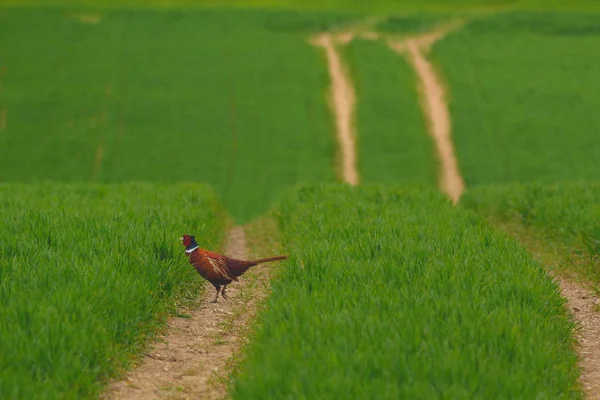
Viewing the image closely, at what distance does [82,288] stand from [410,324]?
2959 mm

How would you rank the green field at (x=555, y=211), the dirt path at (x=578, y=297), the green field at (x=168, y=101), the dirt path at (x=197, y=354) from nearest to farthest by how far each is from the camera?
1. the dirt path at (x=197, y=354)
2. the dirt path at (x=578, y=297)
3. the green field at (x=555, y=211)
4. the green field at (x=168, y=101)

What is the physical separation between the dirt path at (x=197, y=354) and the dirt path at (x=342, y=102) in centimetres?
2028

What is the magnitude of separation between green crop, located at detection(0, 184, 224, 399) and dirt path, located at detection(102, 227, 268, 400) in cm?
19

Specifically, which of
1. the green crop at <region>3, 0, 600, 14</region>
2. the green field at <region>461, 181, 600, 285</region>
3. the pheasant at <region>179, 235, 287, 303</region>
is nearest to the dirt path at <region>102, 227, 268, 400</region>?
the pheasant at <region>179, 235, 287, 303</region>

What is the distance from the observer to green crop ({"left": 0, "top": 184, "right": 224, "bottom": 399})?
18.4ft

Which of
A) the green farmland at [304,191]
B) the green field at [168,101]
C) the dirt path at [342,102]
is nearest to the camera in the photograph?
the green farmland at [304,191]

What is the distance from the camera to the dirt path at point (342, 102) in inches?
1212

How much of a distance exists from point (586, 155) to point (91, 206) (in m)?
22.4

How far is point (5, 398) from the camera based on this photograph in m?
5.14

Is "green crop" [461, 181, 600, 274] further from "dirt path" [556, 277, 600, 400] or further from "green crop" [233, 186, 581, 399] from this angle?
"green crop" [233, 186, 581, 399]

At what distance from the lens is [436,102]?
3456 centimetres

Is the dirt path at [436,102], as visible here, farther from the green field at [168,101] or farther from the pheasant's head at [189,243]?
the pheasant's head at [189,243]

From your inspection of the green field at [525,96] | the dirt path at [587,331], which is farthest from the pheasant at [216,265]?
the green field at [525,96]

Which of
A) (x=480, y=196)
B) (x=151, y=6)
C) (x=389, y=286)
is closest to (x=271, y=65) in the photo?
(x=151, y=6)
